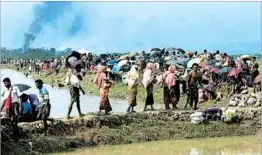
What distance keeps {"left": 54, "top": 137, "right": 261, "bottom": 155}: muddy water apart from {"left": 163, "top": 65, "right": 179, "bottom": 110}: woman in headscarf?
7.33ft

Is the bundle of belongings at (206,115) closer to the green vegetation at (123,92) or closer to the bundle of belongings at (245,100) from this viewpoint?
the bundle of belongings at (245,100)

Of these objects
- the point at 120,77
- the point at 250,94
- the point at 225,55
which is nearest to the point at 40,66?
the point at 120,77

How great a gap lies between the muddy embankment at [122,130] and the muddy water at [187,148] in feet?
1.34

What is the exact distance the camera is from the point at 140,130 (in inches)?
569

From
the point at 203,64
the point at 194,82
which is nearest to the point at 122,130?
the point at 194,82

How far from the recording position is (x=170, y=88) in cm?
1616

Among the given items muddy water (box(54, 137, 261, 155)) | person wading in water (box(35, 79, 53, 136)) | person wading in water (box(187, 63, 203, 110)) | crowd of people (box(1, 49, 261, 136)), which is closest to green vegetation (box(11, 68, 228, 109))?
crowd of people (box(1, 49, 261, 136))

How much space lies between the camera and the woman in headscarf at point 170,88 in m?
16.1

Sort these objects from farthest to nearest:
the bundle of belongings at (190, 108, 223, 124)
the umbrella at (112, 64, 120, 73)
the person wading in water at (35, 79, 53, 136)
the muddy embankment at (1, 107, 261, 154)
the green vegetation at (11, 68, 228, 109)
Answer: the umbrella at (112, 64, 120, 73), the green vegetation at (11, 68, 228, 109), the bundle of belongings at (190, 108, 223, 124), the person wading in water at (35, 79, 53, 136), the muddy embankment at (1, 107, 261, 154)

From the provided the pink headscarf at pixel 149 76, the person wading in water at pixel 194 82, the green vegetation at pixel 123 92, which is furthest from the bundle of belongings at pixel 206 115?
the green vegetation at pixel 123 92

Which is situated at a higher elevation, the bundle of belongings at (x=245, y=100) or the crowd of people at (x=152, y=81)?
the crowd of people at (x=152, y=81)

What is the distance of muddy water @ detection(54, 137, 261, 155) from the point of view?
12.3 metres

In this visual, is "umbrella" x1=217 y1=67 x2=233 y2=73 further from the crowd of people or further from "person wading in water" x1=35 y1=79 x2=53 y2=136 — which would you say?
"person wading in water" x1=35 y1=79 x2=53 y2=136

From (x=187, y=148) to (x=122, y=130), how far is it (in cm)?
199
